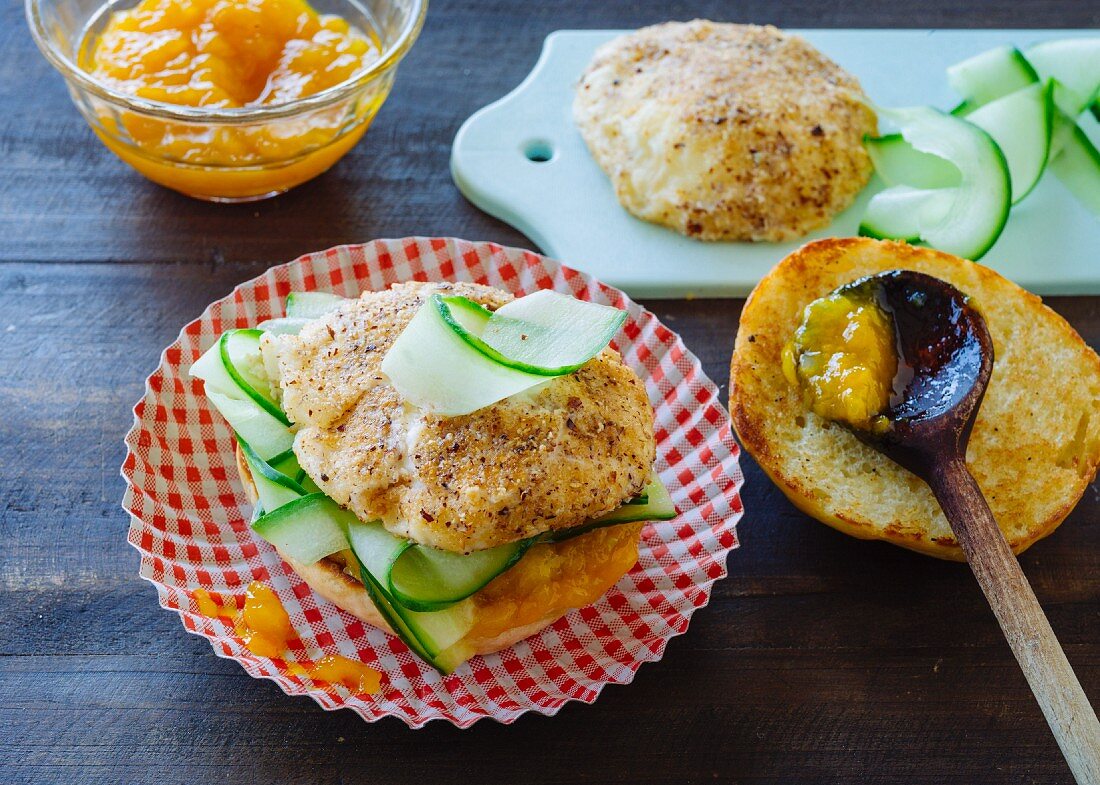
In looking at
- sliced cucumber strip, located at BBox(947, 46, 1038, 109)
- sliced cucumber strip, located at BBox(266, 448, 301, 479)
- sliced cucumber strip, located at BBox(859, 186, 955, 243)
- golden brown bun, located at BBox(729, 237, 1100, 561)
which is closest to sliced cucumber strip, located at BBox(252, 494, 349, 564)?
sliced cucumber strip, located at BBox(266, 448, 301, 479)

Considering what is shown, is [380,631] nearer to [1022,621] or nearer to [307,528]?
[307,528]

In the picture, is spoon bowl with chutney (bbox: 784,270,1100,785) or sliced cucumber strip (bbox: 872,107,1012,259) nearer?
spoon bowl with chutney (bbox: 784,270,1100,785)

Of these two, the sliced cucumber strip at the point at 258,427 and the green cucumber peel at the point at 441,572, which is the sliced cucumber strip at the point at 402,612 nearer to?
the green cucumber peel at the point at 441,572

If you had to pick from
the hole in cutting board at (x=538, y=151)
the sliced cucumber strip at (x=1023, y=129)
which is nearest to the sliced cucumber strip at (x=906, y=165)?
the sliced cucumber strip at (x=1023, y=129)

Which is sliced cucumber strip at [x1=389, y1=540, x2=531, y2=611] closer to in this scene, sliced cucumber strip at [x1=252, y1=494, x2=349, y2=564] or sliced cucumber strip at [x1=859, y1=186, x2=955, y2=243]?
sliced cucumber strip at [x1=252, y1=494, x2=349, y2=564]

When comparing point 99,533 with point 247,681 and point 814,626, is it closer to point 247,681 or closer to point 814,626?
point 247,681

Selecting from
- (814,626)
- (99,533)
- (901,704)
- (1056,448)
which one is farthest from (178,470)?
(1056,448)
